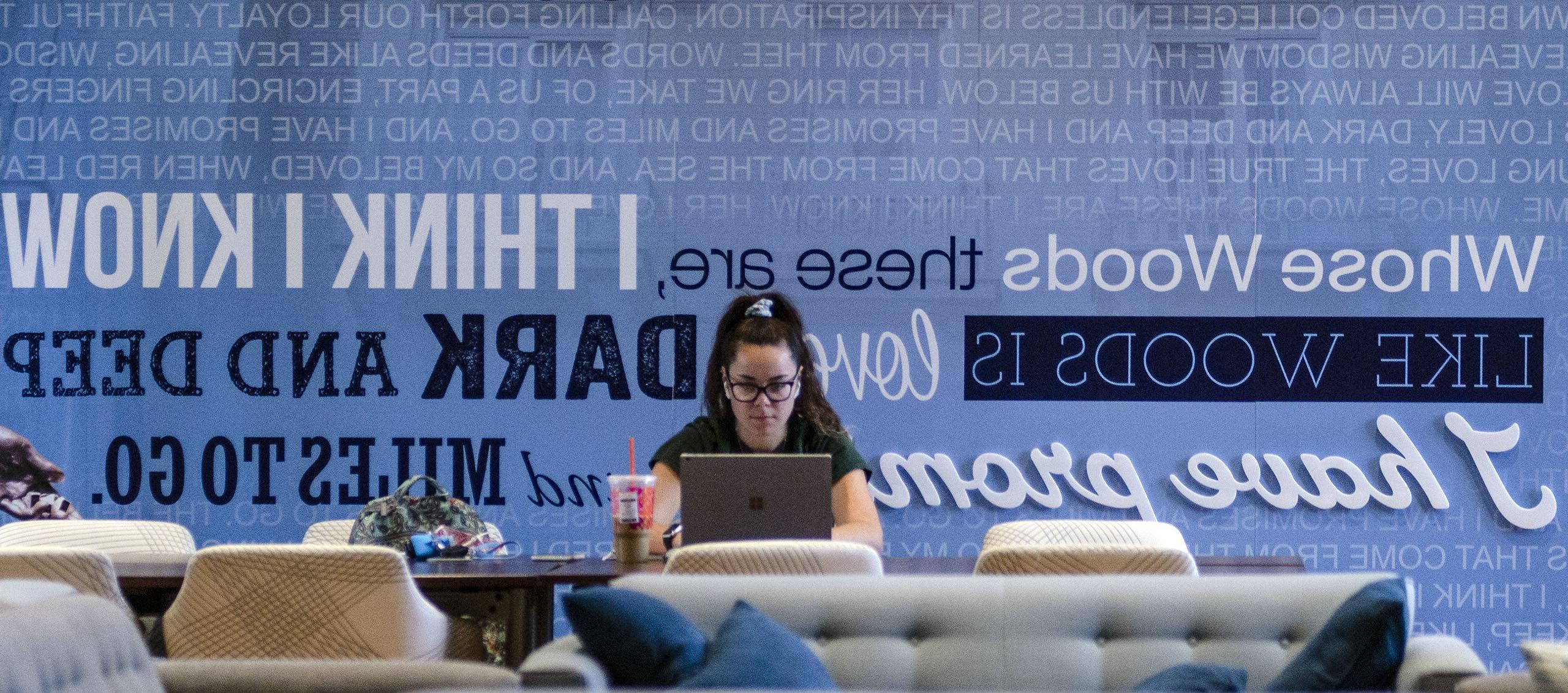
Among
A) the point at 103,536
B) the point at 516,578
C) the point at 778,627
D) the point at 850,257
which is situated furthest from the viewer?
the point at 850,257

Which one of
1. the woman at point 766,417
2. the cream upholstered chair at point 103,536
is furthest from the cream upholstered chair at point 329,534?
the woman at point 766,417

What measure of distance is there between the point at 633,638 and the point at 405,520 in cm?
167

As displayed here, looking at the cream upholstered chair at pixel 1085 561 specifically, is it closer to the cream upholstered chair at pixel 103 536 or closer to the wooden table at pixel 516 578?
the wooden table at pixel 516 578

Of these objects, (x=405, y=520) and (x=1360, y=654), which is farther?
(x=405, y=520)

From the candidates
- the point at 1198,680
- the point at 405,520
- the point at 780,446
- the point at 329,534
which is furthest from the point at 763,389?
the point at 1198,680

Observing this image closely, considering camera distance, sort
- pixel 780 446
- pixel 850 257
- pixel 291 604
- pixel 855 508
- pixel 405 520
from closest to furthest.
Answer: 1. pixel 291 604
2. pixel 405 520
3. pixel 855 508
4. pixel 780 446
5. pixel 850 257

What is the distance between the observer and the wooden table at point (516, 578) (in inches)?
134

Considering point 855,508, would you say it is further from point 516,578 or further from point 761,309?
point 516,578

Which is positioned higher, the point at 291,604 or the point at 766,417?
the point at 766,417

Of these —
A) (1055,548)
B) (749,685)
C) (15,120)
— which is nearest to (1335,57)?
(1055,548)

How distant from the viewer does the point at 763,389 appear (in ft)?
13.7

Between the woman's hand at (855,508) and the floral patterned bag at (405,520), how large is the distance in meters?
0.96

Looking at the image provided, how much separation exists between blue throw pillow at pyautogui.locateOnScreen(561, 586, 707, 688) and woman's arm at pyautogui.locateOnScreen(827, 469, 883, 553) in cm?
170

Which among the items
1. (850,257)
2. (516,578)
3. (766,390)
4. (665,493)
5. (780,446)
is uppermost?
(850,257)
